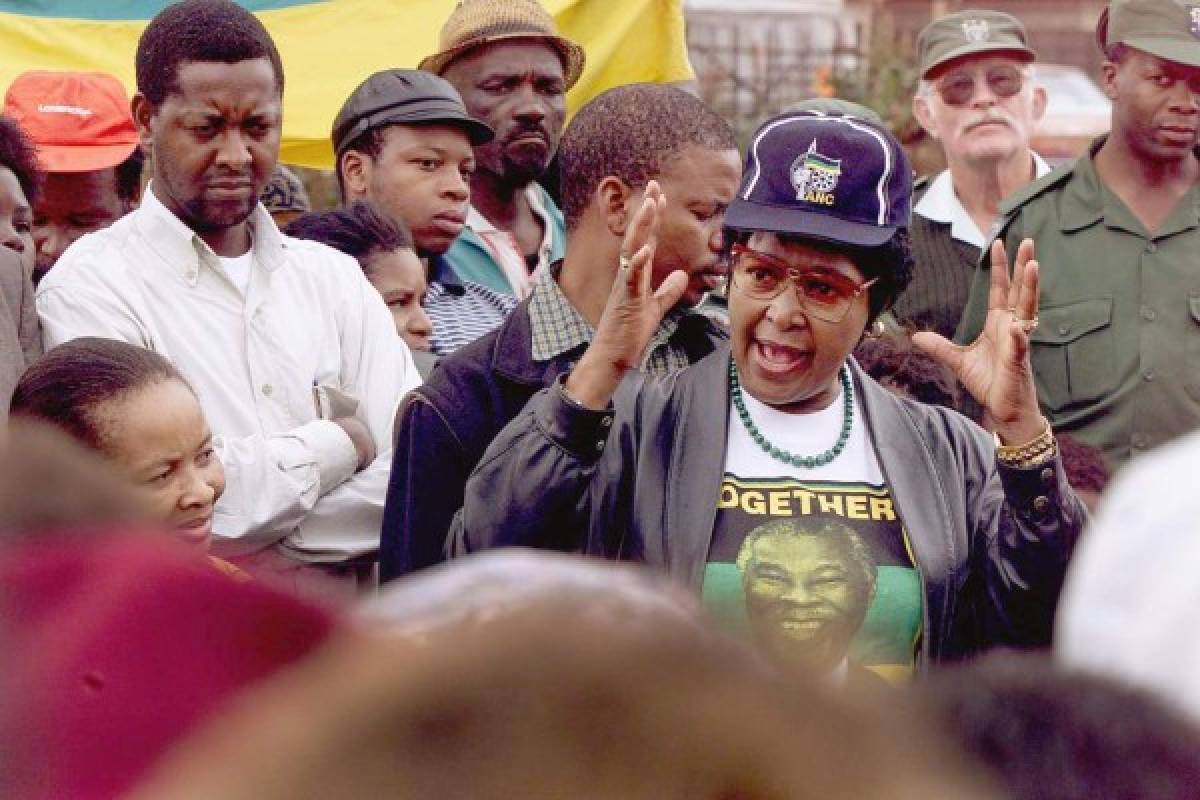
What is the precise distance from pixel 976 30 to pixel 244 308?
2692 millimetres

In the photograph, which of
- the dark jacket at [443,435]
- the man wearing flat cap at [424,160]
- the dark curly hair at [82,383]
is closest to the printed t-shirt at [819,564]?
the dark jacket at [443,435]

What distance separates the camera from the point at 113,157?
16.8ft

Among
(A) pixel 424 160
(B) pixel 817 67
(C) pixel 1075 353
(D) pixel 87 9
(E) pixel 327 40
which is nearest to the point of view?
(C) pixel 1075 353

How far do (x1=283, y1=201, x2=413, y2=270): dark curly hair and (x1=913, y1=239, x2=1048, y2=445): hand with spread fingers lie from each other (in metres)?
Answer: 1.73

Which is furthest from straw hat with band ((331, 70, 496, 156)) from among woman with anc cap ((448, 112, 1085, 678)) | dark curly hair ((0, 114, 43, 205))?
woman with anc cap ((448, 112, 1085, 678))

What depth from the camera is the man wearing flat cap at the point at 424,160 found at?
15.8 feet

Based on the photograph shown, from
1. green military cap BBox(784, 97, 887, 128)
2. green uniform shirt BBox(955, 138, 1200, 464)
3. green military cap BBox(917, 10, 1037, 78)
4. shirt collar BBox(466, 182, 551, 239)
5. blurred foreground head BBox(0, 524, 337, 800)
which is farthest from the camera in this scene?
green military cap BBox(917, 10, 1037, 78)

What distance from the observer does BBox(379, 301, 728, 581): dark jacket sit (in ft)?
10.4

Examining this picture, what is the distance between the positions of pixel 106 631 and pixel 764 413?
6.80 ft

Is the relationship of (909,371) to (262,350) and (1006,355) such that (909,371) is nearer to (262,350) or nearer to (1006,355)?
(1006,355)

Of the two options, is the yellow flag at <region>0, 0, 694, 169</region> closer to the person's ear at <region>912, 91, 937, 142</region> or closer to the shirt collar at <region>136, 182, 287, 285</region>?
the person's ear at <region>912, 91, 937, 142</region>

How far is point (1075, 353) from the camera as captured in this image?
4.50 metres

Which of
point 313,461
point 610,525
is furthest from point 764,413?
point 313,461

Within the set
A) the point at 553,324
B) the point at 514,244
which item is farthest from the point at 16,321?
the point at 514,244
